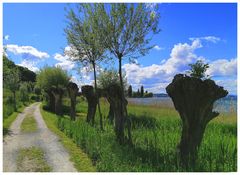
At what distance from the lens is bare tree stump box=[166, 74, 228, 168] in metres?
11.0

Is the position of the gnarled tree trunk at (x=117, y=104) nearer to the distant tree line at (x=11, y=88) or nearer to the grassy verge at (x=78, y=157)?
the grassy verge at (x=78, y=157)

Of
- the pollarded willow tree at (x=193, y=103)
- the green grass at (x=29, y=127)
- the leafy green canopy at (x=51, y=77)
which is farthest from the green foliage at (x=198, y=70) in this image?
the leafy green canopy at (x=51, y=77)

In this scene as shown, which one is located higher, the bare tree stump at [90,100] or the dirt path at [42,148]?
the bare tree stump at [90,100]

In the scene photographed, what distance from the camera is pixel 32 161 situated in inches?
472

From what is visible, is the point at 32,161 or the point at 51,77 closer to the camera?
the point at 32,161

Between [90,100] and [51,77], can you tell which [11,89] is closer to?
[90,100]

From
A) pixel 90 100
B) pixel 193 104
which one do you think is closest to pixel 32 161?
pixel 193 104

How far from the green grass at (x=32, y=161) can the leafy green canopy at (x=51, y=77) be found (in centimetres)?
4603

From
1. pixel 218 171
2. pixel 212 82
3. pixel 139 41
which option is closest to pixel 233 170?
pixel 218 171

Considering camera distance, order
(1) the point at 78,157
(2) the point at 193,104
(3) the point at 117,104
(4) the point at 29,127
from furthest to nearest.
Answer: (4) the point at 29,127 < (3) the point at 117,104 < (1) the point at 78,157 < (2) the point at 193,104

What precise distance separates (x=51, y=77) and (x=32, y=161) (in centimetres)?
4859

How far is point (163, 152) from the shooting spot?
39.1ft

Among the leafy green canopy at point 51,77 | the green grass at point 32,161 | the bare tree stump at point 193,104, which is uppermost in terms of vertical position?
the leafy green canopy at point 51,77

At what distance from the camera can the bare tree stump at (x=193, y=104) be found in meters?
11.0
